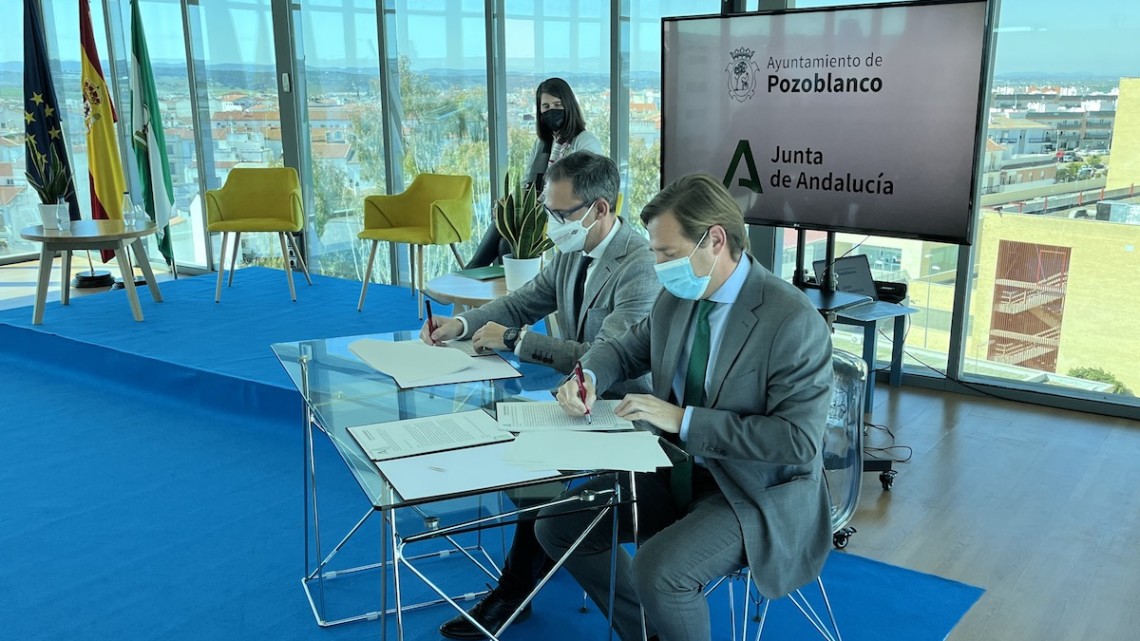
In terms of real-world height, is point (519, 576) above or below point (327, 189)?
below

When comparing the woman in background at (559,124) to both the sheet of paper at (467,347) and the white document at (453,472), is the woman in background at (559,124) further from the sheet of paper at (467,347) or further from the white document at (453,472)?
the white document at (453,472)

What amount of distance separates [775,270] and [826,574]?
8.84 ft

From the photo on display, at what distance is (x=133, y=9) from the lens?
7.75 metres

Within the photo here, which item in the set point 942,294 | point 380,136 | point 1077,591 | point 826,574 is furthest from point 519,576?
point 380,136

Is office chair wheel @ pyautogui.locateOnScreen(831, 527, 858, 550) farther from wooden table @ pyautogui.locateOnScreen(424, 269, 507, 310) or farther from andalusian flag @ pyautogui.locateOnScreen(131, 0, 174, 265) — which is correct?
andalusian flag @ pyautogui.locateOnScreen(131, 0, 174, 265)

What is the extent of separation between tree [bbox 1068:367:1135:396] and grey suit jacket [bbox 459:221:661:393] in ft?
9.94

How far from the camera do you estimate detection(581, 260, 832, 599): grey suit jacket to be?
2145 millimetres

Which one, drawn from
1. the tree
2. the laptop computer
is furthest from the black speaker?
the tree

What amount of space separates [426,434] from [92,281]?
689 cm

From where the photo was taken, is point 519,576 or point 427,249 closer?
point 519,576

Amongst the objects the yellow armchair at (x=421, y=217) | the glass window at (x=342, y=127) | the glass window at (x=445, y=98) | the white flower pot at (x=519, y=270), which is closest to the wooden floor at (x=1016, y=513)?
the white flower pot at (x=519, y=270)

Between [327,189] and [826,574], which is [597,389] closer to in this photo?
[826,574]

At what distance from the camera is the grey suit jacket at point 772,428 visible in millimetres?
2145

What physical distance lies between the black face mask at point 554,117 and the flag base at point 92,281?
4.88 metres
